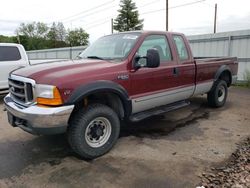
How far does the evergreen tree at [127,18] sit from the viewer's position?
43406mm

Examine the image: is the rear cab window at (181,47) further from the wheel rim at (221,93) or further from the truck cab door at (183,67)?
the wheel rim at (221,93)

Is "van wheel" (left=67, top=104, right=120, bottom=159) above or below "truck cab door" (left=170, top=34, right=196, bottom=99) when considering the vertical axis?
below

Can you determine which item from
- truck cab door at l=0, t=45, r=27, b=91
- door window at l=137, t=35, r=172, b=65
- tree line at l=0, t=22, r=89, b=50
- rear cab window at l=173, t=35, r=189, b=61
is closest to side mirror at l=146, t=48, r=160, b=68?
door window at l=137, t=35, r=172, b=65

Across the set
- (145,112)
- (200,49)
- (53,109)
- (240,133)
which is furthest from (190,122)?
(200,49)

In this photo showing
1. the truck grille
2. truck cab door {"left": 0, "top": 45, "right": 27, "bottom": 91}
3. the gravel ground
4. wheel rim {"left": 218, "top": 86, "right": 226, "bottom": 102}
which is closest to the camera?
the gravel ground

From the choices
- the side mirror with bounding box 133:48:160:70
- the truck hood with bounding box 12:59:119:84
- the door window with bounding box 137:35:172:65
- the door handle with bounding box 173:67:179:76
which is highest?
the door window with bounding box 137:35:172:65

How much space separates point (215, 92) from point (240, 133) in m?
1.90

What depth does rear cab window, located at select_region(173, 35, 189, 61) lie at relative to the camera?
5.18 m

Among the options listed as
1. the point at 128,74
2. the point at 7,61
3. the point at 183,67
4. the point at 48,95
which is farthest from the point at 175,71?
the point at 7,61

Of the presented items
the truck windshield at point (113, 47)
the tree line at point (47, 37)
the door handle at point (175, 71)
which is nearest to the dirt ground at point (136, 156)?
the door handle at point (175, 71)

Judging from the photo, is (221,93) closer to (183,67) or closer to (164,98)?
(183,67)

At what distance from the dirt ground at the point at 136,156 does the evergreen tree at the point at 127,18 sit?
131 feet

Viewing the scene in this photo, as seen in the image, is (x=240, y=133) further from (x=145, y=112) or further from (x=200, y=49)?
(x=200, y=49)

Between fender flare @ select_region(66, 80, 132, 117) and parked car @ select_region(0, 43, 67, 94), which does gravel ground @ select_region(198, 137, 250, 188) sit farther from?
parked car @ select_region(0, 43, 67, 94)
